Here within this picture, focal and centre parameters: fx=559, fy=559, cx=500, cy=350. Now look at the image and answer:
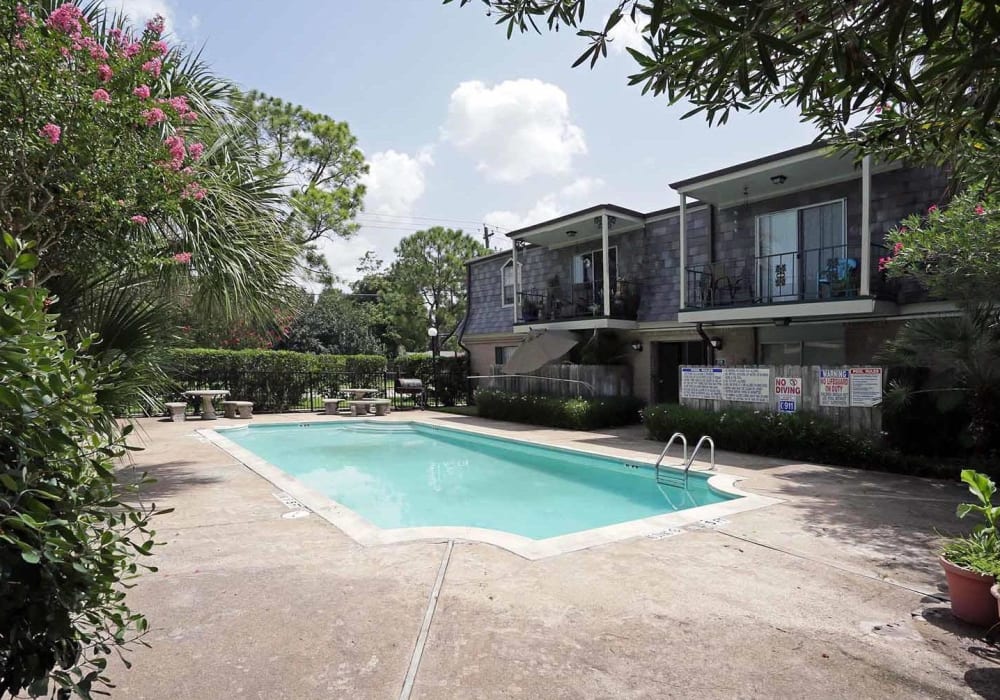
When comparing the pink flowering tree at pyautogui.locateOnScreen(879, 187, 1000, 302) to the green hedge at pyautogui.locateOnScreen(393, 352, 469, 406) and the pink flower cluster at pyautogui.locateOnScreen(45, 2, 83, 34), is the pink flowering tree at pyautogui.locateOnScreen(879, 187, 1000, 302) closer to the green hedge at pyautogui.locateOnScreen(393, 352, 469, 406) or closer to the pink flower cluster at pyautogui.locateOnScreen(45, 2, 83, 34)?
the pink flower cluster at pyautogui.locateOnScreen(45, 2, 83, 34)

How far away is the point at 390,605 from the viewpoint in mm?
3764

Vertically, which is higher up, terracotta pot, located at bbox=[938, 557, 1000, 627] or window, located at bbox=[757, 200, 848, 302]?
window, located at bbox=[757, 200, 848, 302]

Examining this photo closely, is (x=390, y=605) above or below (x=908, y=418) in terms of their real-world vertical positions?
below

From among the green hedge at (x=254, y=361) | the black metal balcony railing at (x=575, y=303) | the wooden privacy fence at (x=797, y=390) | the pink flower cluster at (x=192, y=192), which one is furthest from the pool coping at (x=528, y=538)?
the green hedge at (x=254, y=361)

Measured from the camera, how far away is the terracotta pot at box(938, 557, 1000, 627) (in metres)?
3.46

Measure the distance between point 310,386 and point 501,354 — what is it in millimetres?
7018

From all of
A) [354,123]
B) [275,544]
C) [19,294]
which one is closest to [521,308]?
[354,123]

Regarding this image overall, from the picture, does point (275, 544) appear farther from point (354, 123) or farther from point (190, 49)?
point (354, 123)

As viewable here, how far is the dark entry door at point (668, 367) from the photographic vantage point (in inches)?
620

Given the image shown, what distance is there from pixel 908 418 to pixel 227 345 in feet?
79.4

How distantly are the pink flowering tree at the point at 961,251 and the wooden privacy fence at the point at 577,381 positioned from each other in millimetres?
8344

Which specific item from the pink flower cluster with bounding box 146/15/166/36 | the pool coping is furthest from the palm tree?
the pink flower cluster with bounding box 146/15/166/36

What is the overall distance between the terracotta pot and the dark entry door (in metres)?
12.2

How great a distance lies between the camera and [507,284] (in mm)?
21125
